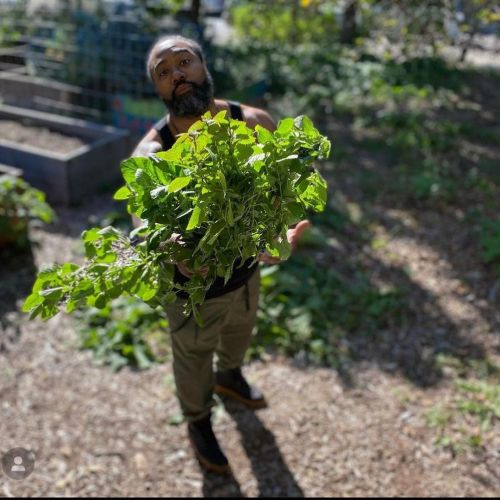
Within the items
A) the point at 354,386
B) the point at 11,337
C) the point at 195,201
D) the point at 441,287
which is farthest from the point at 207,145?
the point at 441,287

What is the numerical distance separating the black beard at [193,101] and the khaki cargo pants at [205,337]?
777 mm

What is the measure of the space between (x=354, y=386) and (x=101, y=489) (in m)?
1.55

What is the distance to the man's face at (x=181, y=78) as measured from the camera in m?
2.21

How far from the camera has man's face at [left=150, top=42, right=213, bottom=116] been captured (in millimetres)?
2205

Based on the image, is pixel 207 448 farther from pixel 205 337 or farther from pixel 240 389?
pixel 205 337

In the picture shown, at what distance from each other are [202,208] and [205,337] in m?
1.05

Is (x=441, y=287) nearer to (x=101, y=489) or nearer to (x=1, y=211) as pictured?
(x=101, y=489)

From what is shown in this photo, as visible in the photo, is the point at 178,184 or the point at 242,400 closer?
the point at 178,184

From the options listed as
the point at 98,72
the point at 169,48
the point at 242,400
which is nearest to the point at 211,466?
the point at 242,400

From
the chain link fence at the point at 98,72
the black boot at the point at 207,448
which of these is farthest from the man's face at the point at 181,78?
the chain link fence at the point at 98,72

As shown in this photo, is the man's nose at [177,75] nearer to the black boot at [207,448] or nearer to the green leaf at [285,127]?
the green leaf at [285,127]

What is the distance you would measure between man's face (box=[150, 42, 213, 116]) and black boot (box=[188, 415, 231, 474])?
4.92 feet

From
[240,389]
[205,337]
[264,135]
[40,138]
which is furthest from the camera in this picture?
[40,138]

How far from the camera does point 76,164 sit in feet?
18.1
